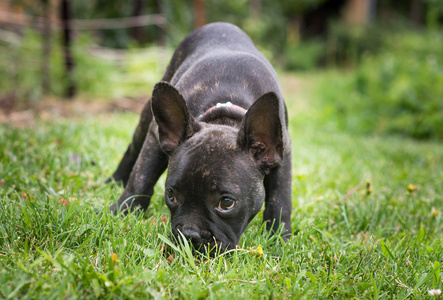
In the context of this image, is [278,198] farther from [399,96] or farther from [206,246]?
[399,96]

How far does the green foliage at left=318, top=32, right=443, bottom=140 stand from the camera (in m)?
9.70

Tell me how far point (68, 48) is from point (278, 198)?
8.16 metres

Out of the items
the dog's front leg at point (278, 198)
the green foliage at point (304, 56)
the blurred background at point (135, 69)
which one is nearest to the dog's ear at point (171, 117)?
the dog's front leg at point (278, 198)

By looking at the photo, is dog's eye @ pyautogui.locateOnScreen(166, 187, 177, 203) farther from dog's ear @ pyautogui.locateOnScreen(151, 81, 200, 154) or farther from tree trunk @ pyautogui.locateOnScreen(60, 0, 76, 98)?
tree trunk @ pyautogui.locateOnScreen(60, 0, 76, 98)

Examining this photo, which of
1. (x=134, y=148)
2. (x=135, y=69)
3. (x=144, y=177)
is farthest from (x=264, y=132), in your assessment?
(x=135, y=69)

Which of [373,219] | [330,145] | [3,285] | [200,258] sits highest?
[3,285]

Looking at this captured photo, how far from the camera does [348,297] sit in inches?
95.0

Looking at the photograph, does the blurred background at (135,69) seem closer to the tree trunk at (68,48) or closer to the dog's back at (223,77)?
the tree trunk at (68,48)

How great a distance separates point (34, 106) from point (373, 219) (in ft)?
21.8

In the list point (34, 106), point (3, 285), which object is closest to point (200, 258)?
point (3, 285)

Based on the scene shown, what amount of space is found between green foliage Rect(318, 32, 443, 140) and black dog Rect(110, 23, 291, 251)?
24.5 feet

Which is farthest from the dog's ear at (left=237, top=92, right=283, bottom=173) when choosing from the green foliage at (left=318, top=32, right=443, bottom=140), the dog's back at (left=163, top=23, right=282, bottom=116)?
the green foliage at (left=318, top=32, right=443, bottom=140)

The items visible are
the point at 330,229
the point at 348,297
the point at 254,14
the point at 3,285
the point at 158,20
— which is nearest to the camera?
the point at 3,285

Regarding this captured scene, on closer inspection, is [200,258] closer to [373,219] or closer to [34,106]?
[373,219]
